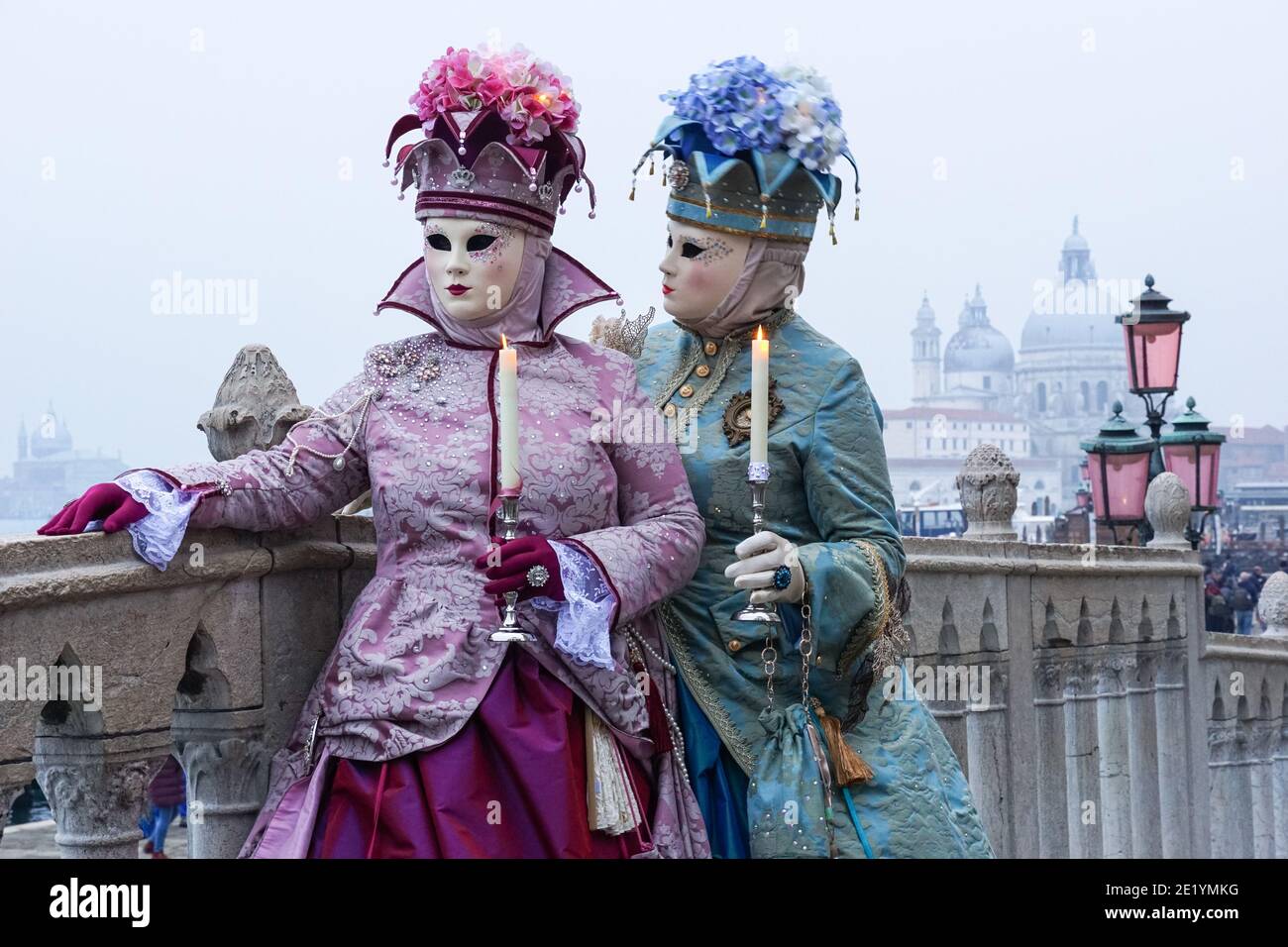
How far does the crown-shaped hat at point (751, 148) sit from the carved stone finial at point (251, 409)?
97cm

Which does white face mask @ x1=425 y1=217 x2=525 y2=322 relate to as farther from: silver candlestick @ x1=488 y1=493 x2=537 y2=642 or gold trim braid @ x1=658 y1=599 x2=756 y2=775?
gold trim braid @ x1=658 y1=599 x2=756 y2=775

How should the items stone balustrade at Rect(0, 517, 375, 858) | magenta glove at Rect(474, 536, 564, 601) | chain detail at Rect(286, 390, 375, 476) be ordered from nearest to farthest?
stone balustrade at Rect(0, 517, 375, 858), magenta glove at Rect(474, 536, 564, 601), chain detail at Rect(286, 390, 375, 476)

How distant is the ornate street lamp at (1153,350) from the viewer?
1230 centimetres

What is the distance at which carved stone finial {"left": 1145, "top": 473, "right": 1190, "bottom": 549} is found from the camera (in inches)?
420

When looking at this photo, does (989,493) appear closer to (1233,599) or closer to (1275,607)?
(1275,607)

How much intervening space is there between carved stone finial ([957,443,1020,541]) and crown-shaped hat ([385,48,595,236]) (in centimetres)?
378

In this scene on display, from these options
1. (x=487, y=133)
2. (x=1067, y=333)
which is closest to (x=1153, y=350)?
(x=487, y=133)

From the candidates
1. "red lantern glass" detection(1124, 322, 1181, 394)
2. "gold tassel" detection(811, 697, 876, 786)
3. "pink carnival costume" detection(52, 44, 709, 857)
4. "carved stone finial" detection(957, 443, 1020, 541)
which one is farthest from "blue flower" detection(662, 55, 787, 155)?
"red lantern glass" detection(1124, 322, 1181, 394)

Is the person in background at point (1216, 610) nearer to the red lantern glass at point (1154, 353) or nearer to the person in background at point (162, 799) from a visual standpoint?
the red lantern glass at point (1154, 353)

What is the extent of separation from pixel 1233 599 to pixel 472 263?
56.8 ft
